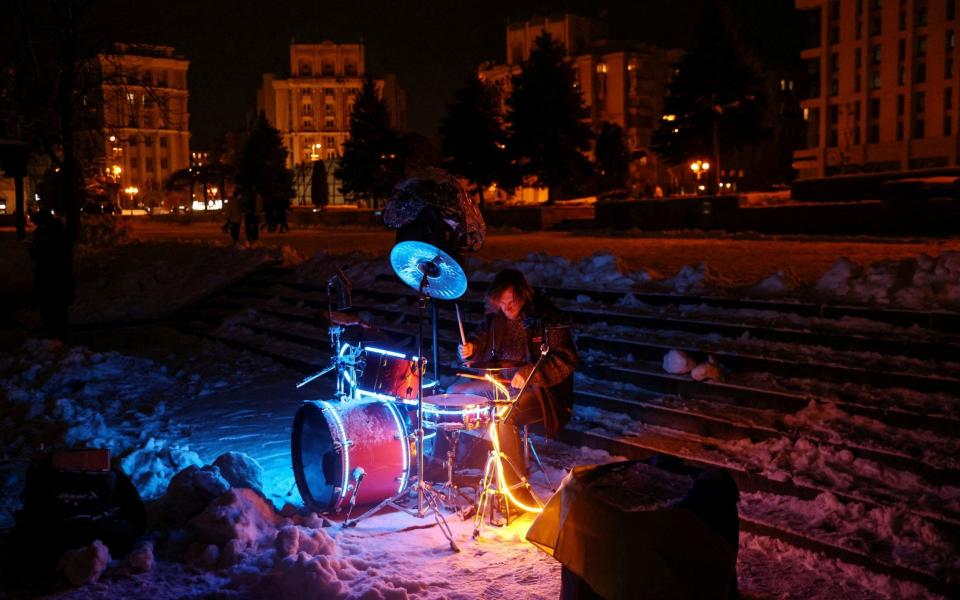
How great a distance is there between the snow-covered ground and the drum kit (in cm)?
21

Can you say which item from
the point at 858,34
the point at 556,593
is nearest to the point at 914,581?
the point at 556,593

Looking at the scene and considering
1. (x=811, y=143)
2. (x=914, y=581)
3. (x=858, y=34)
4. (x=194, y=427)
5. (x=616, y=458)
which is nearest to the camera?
(x=914, y=581)

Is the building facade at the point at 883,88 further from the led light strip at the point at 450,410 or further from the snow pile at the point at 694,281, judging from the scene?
Result: the led light strip at the point at 450,410

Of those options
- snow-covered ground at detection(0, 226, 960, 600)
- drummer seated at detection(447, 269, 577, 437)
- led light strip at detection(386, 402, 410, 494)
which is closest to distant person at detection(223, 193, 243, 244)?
snow-covered ground at detection(0, 226, 960, 600)

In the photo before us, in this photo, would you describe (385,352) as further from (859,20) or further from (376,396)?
(859,20)

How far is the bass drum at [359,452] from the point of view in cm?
539

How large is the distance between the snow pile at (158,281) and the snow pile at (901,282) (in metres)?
11.5

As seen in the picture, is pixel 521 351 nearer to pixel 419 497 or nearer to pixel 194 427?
pixel 419 497

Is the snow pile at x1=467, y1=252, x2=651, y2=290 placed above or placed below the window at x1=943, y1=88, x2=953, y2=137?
below

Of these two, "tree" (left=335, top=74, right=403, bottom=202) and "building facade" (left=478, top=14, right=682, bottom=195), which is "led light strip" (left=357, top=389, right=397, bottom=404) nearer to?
"tree" (left=335, top=74, right=403, bottom=202)

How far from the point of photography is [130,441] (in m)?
7.81

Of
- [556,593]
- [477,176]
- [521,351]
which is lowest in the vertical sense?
[556,593]

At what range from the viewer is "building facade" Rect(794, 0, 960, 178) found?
49.3m

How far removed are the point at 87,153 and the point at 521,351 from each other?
34.4 m
